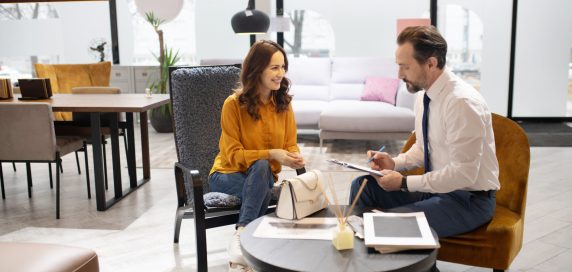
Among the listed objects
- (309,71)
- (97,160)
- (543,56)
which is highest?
(543,56)

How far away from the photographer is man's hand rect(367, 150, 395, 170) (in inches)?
91.7

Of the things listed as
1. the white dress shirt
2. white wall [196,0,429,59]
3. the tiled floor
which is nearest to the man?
the white dress shirt

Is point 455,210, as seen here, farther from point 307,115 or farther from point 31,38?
point 31,38

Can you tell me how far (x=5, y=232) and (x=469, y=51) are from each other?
575cm

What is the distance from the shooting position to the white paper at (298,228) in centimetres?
182

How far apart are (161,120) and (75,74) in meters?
1.59

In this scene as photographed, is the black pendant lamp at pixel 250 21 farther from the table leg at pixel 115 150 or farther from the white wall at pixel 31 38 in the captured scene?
the white wall at pixel 31 38

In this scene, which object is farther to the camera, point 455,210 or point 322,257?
point 455,210

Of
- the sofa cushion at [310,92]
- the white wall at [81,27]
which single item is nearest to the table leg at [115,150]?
the sofa cushion at [310,92]

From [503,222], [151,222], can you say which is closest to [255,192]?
[503,222]

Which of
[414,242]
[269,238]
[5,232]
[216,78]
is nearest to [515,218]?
[414,242]

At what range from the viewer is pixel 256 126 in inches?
98.9

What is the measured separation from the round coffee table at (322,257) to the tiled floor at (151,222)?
3.46 ft

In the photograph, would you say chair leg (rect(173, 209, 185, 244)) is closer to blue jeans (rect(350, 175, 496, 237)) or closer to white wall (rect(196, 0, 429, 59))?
blue jeans (rect(350, 175, 496, 237))
